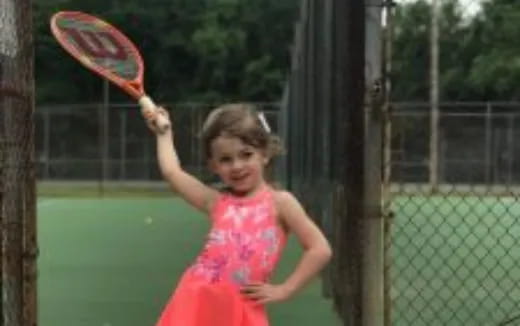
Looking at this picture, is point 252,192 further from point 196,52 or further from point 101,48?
point 196,52

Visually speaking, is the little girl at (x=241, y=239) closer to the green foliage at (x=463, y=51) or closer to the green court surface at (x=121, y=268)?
the green court surface at (x=121, y=268)

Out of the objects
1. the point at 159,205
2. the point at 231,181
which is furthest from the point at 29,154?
the point at 159,205

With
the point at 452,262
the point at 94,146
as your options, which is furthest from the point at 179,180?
the point at 94,146

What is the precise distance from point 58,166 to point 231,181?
27.6 m

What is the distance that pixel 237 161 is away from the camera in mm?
2857

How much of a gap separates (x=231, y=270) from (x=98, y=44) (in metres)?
1.02

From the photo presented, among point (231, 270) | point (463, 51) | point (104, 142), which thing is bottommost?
point (104, 142)

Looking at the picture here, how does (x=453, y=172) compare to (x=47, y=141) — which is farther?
(x=47, y=141)

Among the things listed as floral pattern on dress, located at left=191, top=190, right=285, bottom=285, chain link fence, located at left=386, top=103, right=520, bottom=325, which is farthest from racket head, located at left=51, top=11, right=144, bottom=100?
chain link fence, located at left=386, top=103, right=520, bottom=325

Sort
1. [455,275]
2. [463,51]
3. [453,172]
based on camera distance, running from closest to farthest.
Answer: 1. [455,275]
2. [453,172]
3. [463,51]

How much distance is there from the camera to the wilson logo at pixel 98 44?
338cm

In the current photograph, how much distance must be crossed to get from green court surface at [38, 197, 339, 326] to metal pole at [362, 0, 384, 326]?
205 centimetres

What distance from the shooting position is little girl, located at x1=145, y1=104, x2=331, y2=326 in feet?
9.26

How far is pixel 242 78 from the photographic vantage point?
4097 centimetres
